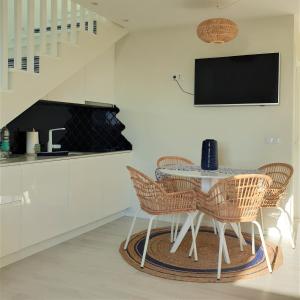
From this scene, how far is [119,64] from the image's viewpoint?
515cm

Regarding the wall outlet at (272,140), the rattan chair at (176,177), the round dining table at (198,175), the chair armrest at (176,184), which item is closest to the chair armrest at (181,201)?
the round dining table at (198,175)

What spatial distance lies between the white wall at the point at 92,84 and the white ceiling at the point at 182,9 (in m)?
0.64

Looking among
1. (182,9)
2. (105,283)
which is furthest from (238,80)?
(105,283)

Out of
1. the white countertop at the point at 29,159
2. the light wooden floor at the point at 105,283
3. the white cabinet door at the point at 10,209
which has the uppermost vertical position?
the white countertop at the point at 29,159

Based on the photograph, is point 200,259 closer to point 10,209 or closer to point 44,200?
point 44,200

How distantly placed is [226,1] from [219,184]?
1.96 metres

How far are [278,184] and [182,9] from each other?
219 cm

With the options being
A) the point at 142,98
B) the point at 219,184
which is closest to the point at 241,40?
the point at 142,98

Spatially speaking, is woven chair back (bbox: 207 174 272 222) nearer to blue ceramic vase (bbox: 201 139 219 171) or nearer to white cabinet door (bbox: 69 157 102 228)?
blue ceramic vase (bbox: 201 139 219 171)

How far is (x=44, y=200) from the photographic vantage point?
3.50 meters

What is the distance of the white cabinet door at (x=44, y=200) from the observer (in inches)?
130

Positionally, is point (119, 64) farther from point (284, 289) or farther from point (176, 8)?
point (284, 289)

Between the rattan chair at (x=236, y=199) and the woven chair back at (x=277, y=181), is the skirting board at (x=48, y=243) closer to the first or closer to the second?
the rattan chair at (x=236, y=199)

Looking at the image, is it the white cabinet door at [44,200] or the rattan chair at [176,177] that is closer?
the white cabinet door at [44,200]
